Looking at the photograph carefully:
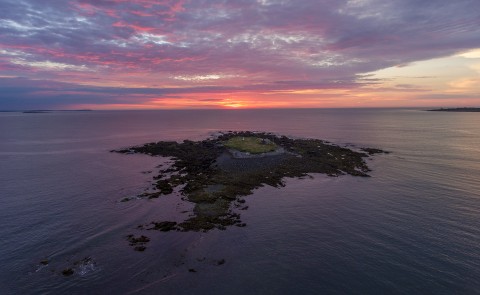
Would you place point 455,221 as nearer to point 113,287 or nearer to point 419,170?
point 419,170

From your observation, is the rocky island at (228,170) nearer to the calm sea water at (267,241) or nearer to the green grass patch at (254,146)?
the green grass patch at (254,146)

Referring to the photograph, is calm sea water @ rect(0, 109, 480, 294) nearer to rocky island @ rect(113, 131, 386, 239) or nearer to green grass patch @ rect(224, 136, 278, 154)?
rocky island @ rect(113, 131, 386, 239)

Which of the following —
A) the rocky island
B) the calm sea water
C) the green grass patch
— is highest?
the green grass patch

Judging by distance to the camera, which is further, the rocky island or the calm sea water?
the rocky island

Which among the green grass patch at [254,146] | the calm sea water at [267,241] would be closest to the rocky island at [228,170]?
the green grass patch at [254,146]

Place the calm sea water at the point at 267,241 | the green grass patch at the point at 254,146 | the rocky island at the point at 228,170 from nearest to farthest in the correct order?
the calm sea water at the point at 267,241
the rocky island at the point at 228,170
the green grass patch at the point at 254,146

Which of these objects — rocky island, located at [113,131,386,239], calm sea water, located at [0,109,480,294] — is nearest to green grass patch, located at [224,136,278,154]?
rocky island, located at [113,131,386,239]

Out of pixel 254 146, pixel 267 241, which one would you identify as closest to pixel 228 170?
pixel 254 146

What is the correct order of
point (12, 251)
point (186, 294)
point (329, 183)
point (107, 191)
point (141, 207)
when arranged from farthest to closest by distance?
point (329, 183) → point (107, 191) → point (141, 207) → point (12, 251) → point (186, 294)

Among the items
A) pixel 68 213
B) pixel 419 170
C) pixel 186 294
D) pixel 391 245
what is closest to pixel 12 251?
pixel 68 213
